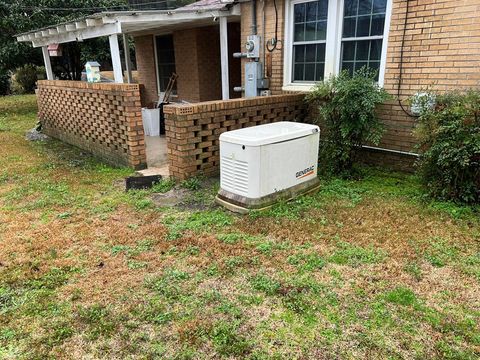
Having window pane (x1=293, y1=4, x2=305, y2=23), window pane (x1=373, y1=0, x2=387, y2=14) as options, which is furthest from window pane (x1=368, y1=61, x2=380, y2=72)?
window pane (x1=293, y1=4, x2=305, y2=23)

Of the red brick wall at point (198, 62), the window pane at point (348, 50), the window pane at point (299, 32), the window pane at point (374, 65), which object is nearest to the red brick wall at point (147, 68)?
the red brick wall at point (198, 62)

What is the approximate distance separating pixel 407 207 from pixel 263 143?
1939 millimetres

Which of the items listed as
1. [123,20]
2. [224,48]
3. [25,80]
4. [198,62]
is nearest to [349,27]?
[224,48]

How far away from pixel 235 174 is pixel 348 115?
1949 millimetres

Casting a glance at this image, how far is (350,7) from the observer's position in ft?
19.3

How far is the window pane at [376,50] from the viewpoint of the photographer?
5607 mm

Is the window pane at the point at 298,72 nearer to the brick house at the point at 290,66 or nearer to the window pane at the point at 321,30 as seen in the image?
the brick house at the point at 290,66

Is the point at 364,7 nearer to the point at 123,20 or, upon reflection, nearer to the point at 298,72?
the point at 298,72

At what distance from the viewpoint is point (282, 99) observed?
625 cm

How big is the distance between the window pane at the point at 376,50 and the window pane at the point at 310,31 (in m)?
1.18

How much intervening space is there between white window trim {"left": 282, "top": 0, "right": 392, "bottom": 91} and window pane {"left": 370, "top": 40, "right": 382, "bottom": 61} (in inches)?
4.2

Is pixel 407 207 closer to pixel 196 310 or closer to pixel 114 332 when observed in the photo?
pixel 196 310

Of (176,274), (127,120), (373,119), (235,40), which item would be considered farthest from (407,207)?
(235,40)

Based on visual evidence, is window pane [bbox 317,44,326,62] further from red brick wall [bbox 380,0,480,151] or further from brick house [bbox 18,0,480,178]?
red brick wall [bbox 380,0,480,151]
